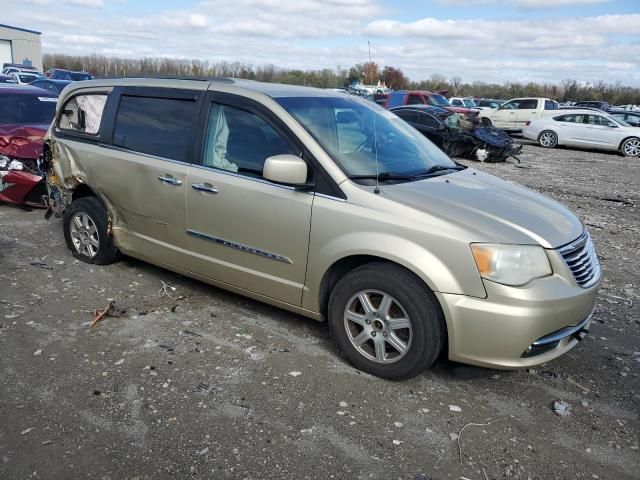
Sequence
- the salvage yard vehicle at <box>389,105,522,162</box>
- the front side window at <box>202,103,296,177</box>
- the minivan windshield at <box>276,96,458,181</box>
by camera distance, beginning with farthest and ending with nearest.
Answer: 1. the salvage yard vehicle at <box>389,105,522,162</box>
2. the front side window at <box>202,103,296,177</box>
3. the minivan windshield at <box>276,96,458,181</box>

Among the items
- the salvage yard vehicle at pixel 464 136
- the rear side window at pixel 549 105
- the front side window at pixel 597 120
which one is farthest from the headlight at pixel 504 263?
the rear side window at pixel 549 105

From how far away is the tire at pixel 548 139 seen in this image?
20.6m

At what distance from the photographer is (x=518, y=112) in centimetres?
2392

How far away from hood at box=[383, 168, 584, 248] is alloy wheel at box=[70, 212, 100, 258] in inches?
123

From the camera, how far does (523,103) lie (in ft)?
78.4

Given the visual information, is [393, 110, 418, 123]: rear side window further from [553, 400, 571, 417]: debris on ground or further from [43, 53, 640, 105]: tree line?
[43, 53, 640, 105]: tree line

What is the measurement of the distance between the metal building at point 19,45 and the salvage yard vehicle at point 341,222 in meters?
52.1

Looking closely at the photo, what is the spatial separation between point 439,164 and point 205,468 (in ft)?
9.40

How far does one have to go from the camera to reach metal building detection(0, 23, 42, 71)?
164ft

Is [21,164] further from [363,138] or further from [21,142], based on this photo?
[363,138]

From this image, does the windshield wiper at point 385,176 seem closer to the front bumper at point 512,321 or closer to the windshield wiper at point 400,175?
the windshield wiper at point 400,175

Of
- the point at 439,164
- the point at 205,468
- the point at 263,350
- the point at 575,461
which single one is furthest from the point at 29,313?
the point at 575,461

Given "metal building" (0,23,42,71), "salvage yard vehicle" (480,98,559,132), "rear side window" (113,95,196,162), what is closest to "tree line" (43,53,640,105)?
"metal building" (0,23,42,71)

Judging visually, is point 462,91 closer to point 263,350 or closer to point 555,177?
point 555,177
